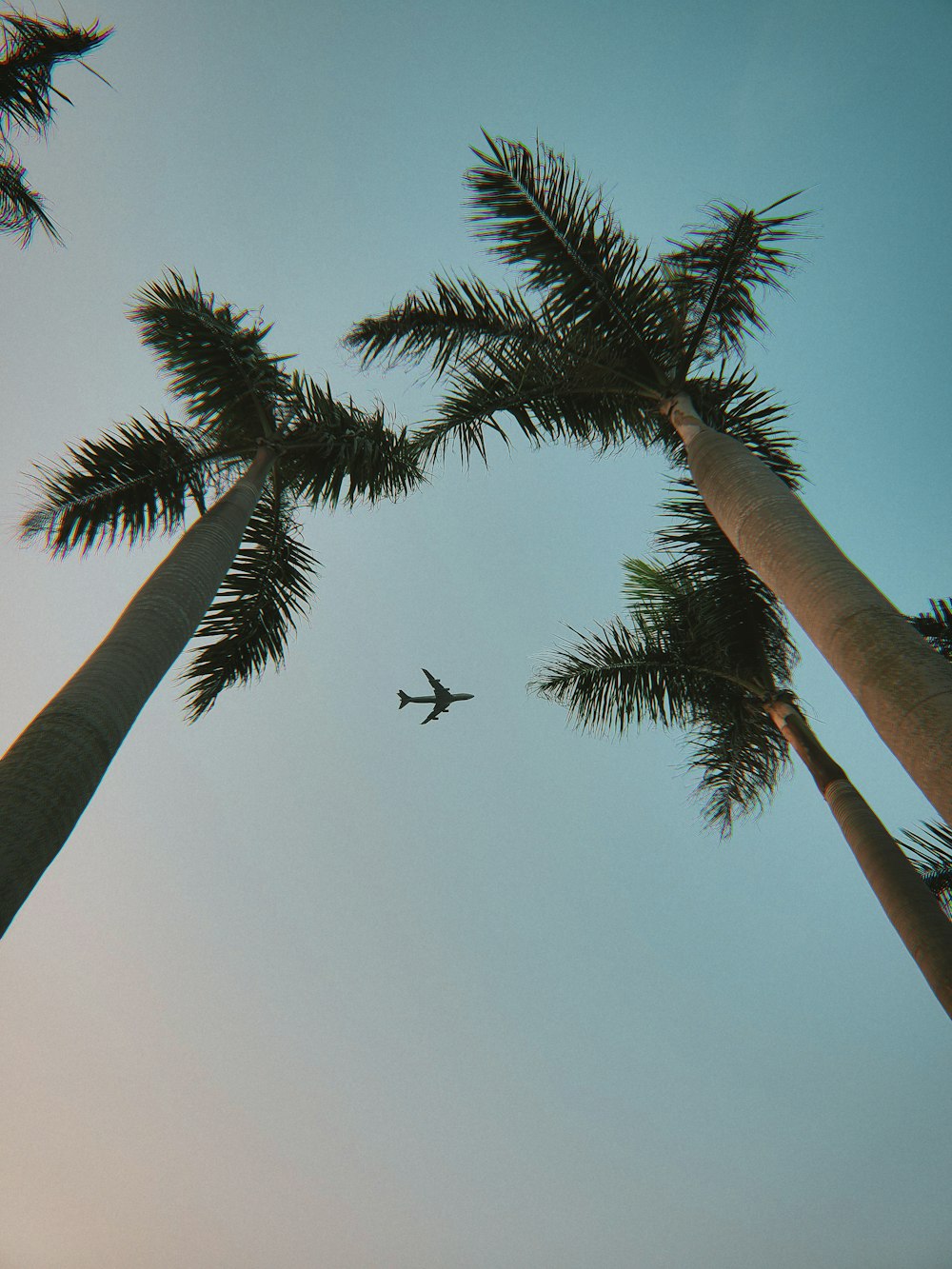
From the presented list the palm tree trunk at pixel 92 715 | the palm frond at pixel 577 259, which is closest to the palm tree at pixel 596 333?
the palm frond at pixel 577 259

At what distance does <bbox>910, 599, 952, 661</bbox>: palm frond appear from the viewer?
721 centimetres

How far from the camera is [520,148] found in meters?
6.68

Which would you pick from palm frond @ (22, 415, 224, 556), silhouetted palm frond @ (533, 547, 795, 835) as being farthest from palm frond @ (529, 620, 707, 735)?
palm frond @ (22, 415, 224, 556)

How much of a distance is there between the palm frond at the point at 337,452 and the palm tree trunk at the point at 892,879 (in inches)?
215

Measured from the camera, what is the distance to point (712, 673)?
9.03 meters

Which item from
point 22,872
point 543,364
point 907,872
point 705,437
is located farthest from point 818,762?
point 22,872

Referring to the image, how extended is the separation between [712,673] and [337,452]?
535 cm

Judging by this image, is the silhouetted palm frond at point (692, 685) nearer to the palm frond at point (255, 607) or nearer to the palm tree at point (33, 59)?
the palm frond at point (255, 607)

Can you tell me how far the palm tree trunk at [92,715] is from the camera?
3066 millimetres

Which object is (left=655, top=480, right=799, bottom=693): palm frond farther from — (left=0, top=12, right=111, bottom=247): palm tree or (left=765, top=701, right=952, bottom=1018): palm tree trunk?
(left=0, top=12, right=111, bottom=247): palm tree

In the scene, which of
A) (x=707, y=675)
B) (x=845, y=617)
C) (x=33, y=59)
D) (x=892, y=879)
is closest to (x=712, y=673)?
(x=707, y=675)

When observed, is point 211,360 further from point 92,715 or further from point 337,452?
point 92,715

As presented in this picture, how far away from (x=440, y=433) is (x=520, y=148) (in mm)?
2707

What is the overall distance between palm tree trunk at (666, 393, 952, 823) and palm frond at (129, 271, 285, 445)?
5001 mm
